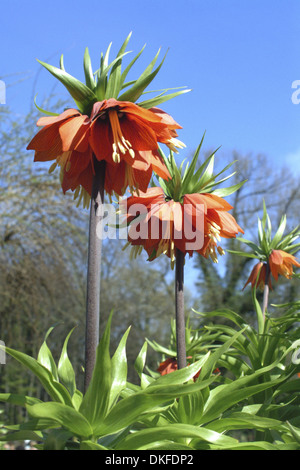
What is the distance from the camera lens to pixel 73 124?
95 cm

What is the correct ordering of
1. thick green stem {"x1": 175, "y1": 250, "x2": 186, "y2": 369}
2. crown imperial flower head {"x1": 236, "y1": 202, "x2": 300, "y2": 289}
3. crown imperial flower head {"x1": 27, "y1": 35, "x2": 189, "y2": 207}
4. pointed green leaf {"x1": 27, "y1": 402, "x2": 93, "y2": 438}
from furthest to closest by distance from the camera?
crown imperial flower head {"x1": 236, "y1": 202, "x2": 300, "y2": 289} → thick green stem {"x1": 175, "y1": 250, "x2": 186, "y2": 369} → crown imperial flower head {"x1": 27, "y1": 35, "x2": 189, "y2": 207} → pointed green leaf {"x1": 27, "y1": 402, "x2": 93, "y2": 438}

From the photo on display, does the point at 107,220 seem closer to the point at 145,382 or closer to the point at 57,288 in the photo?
the point at 145,382

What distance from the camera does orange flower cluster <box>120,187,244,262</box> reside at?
1199mm

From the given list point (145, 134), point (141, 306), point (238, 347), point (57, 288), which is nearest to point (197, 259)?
point (141, 306)

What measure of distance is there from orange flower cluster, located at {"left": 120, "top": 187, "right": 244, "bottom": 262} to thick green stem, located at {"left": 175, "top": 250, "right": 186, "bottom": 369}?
3 cm

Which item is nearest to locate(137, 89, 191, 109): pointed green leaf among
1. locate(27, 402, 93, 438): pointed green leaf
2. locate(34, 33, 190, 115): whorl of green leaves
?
locate(34, 33, 190, 115): whorl of green leaves

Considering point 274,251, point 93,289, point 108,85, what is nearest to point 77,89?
point 108,85

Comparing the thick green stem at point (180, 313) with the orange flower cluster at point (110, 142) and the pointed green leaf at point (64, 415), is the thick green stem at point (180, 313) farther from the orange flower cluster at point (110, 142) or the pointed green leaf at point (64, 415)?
the pointed green leaf at point (64, 415)

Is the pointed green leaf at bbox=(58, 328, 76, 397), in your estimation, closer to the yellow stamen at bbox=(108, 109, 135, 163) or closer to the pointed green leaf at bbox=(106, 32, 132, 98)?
the yellow stamen at bbox=(108, 109, 135, 163)

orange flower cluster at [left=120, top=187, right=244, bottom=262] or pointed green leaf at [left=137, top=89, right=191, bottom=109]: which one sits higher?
pointed green leaf at [left=137, top=89, right=191, bottom=109]

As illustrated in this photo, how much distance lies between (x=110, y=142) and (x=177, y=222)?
29 cm

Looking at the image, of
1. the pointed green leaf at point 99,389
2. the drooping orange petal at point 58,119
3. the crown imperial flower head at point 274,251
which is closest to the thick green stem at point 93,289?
the pointed green leaf at point 99,389

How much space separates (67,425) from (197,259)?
27.9 feet

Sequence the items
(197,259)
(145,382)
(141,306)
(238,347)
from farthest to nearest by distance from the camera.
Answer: (141,306)
(197,259)
(238,347)
(145,382)
